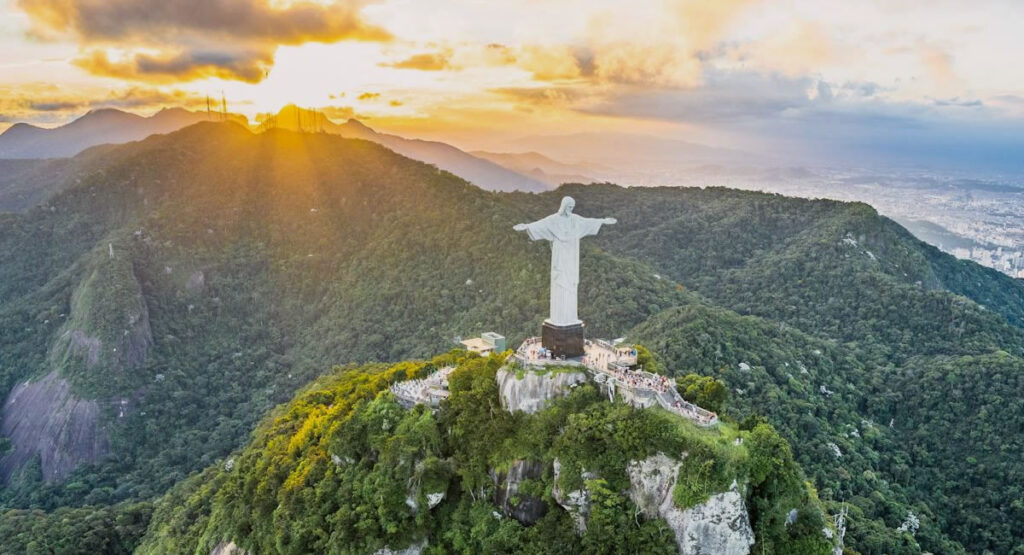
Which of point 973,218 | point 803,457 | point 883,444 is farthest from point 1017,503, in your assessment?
point 973,218

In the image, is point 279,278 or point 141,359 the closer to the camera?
point 141,359

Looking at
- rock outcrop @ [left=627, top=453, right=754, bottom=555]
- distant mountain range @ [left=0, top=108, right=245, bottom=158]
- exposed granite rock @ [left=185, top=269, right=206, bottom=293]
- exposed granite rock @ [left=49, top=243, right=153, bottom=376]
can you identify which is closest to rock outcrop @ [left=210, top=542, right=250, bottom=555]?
rock outcrop @ [left=627, top=453, right=754, bottom=555]

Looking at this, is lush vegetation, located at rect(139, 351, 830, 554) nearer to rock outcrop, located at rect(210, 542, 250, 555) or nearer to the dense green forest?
rock outcrop, located at rect(210, 542, 250, 555)

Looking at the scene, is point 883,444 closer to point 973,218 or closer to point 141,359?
point 141,359

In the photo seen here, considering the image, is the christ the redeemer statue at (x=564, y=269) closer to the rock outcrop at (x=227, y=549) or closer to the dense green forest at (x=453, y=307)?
the dense green forest at (x=453, y=307)

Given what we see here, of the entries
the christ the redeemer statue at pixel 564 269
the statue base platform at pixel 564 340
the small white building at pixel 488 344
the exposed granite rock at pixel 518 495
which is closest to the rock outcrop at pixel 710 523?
the exposed granite rock at pixel 518 495

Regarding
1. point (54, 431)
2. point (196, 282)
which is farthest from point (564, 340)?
point (196, 282)
